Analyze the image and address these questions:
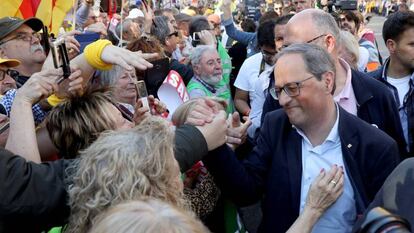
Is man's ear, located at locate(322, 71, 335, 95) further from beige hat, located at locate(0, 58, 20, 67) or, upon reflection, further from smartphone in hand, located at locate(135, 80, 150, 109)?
beige hat, located at locate(0, 58, 20, 67)

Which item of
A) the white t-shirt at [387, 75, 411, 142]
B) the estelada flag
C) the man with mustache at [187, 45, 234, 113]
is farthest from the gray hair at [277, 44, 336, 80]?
the man with mustache at [187, 45, 234, 113]

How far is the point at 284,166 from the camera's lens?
2.71 m

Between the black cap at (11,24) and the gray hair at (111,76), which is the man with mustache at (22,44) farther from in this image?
the gray hair at (111,76)

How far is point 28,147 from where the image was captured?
2305mm

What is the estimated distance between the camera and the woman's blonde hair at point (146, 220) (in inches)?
55.0

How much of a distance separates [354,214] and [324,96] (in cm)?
54

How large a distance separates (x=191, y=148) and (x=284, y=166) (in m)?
0.59

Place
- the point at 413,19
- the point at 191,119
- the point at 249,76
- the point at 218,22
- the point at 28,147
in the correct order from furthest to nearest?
the point at 218,22 → the point at 249,76 → the point at 413,19 → the point at 191,119 → the point at 28,147

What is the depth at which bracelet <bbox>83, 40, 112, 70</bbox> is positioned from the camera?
2.61 metres

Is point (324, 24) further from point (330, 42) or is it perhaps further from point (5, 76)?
point (5, 76)

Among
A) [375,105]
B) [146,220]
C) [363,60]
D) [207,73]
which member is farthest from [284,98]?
[363,60]

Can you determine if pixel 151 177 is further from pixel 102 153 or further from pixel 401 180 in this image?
pixel 401 180

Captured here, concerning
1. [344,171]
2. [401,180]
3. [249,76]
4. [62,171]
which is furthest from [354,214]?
[249,76]

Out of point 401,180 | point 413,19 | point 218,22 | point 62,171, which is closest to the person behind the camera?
point 401,180
